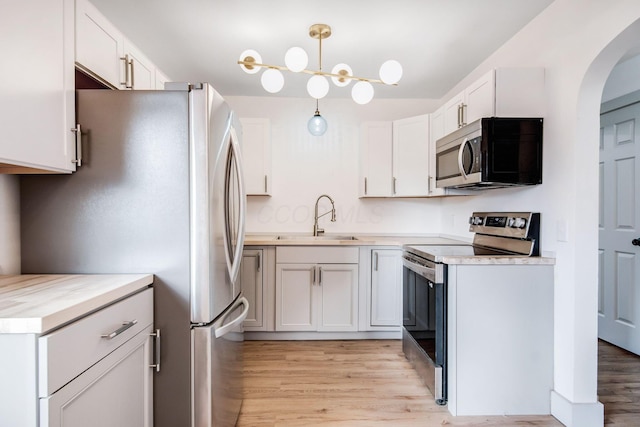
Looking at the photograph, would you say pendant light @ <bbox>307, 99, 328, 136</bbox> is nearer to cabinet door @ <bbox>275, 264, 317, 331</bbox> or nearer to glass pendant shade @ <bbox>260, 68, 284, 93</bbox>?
glass pendant shade @ <bbox>260, 68, 284, 93</bbox>

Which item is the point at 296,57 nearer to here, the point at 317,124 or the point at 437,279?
the point at 317,124

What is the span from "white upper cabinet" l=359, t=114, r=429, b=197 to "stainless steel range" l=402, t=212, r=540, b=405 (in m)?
0.77

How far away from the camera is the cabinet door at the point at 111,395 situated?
0.92 m

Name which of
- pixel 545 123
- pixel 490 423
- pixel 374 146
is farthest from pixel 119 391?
pixel 374 146

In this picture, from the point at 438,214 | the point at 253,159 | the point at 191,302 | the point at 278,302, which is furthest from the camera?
the point at 438,214

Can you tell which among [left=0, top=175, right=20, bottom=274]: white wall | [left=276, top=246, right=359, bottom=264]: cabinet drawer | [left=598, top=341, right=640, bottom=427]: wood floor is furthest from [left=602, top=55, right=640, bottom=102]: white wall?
[left=0, top=175, right=20, bottom=274]: white wall

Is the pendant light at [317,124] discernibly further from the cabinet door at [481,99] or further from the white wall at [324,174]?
the cabinet door at [481,99]

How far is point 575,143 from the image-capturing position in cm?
185

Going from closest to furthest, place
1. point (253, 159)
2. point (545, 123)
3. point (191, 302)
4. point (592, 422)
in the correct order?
point (191, 302)
point (592, 422)
point (545, 123)
point (253, 159)

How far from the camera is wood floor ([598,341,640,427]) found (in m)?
1.97

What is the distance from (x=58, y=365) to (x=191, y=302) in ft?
1.90

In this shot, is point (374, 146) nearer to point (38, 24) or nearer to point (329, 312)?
point (329, 312)

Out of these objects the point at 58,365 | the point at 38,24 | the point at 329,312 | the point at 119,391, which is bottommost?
the point at 329,312

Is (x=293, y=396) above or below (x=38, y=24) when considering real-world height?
below
